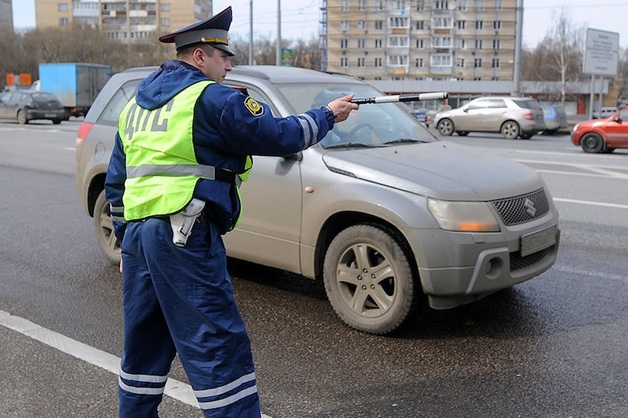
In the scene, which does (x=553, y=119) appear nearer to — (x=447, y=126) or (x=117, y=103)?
(x=447, y=126)

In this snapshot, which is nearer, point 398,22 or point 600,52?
point 600,52

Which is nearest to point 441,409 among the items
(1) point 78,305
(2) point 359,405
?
Result: (2) point 359,405

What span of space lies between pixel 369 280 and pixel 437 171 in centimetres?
85

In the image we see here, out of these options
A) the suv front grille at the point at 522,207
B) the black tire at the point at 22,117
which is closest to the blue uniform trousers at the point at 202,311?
the suv front grille at the point at 522,207

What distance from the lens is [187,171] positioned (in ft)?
8.84

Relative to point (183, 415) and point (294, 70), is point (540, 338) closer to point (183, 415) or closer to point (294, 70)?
point (183, 415)

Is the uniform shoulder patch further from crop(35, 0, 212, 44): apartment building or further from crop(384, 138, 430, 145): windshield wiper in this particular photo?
crop(35, 0, 212, 44): apartment building

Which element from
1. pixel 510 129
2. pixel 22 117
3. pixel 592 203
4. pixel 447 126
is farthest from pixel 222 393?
pixel 22 117

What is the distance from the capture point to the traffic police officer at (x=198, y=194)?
8.73 ft

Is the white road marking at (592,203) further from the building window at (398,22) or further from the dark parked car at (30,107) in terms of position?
the building window at (398,22)

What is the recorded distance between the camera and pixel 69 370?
4113 millimetres

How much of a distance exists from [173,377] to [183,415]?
51 centimetres

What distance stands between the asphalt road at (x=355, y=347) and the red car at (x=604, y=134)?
13067 mm

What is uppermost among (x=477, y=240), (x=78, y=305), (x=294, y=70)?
(x=294, y=70)
